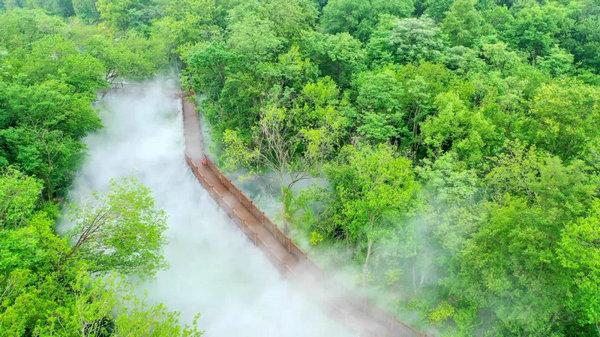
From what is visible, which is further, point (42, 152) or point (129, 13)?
point (129, 13)

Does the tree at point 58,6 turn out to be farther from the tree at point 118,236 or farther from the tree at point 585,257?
the tree at point 585,257

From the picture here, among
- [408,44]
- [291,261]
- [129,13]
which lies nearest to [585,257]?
[291,261]

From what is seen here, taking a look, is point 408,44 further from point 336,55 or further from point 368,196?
point 368,196

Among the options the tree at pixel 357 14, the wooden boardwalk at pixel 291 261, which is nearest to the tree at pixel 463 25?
the tree at pixel 357 14

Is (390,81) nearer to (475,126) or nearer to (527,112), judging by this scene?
(475,126)

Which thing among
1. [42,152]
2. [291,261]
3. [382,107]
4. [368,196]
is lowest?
[291,261]

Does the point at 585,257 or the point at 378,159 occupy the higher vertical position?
the point at 585,257
